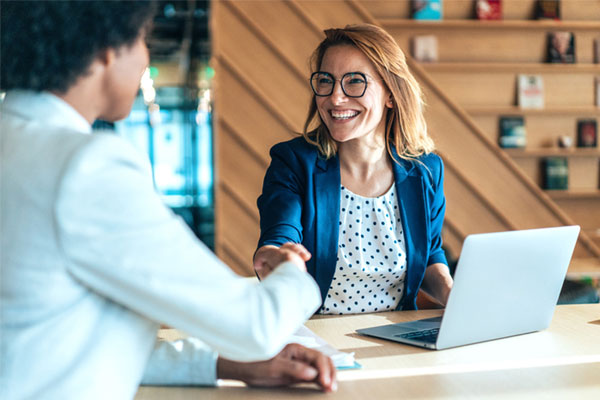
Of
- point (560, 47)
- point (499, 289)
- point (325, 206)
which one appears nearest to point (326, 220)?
point (325, 206)

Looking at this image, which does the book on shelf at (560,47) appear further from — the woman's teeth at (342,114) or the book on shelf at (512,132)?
the woman's teeth at (342,114)

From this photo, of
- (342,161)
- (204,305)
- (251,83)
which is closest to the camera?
(204,305)

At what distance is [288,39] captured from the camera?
4.19m

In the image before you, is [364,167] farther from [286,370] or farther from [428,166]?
[286,370]

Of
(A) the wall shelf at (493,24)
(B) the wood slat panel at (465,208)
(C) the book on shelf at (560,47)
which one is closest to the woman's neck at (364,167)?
(B) the wood slat panel at (465,208)

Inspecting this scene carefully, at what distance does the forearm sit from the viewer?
1.92 meters

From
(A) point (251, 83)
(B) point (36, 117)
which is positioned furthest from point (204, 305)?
(A) point (251, 83)

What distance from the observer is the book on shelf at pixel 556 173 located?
467 cm

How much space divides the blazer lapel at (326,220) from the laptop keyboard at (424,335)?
0.50 meters

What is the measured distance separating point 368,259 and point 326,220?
0.57 ft

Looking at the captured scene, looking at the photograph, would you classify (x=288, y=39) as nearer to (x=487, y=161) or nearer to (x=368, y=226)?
(x=487, y=161)

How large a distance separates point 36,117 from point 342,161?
133 cm

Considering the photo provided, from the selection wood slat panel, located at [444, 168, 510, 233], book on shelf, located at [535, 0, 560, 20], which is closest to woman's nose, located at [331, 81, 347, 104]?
wood slat panel, located at [444, 168, 510, 233]

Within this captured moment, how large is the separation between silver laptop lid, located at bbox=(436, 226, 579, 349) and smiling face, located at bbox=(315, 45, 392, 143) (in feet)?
2.56
